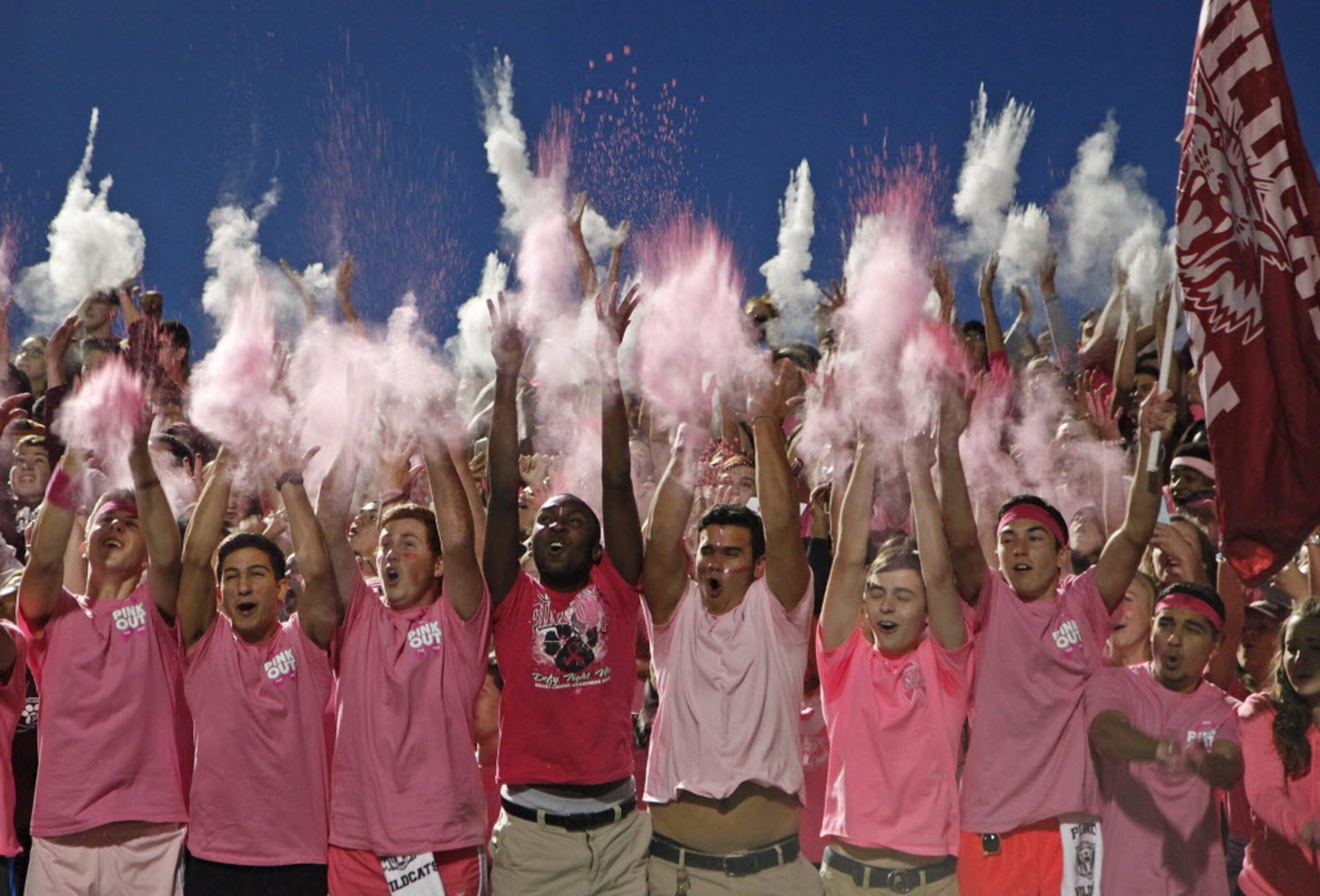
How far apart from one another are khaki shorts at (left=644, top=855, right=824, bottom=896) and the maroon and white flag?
1.91m

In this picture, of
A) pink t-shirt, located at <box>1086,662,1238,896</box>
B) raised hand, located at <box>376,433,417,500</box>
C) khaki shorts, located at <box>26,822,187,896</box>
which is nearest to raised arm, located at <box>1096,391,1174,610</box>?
pink t-shirt, located at <box>1086,662,1238,896</box>

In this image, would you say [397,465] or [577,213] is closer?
[397,465]

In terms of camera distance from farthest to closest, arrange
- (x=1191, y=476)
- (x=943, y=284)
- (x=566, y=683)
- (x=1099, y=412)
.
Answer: (x=1099, y=412) < (x=1191, y=476) < (x=943, y=284) < (x=566, y=683)

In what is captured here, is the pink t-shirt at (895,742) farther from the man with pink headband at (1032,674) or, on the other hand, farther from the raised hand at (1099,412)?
the raised hand at (1099,412)

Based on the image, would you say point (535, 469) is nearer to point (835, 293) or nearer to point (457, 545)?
point (835, 293)

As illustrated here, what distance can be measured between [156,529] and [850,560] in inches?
101

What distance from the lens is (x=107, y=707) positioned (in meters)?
5.77

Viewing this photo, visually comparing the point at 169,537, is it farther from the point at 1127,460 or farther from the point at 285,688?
the point at 1127,460

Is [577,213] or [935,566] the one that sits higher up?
[577,213]

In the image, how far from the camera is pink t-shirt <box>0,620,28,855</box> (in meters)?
5.84

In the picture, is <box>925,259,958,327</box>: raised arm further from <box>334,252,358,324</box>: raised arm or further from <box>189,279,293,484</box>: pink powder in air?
<box>189,279,293,484</box>: pink powder in air

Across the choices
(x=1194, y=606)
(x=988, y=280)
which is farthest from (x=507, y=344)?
(x=988, y=280)

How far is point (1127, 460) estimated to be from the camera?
771cm

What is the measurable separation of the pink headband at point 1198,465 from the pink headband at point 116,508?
4.78m
